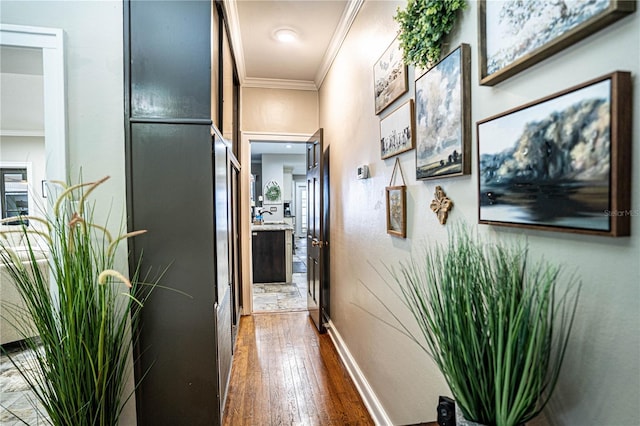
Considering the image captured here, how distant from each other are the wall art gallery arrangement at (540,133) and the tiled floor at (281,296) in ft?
11.2

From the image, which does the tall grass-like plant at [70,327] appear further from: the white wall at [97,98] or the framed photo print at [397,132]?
the framed photo print at [397,132]

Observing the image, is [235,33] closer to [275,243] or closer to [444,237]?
[444,237]

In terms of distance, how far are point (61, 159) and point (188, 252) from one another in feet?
2.51

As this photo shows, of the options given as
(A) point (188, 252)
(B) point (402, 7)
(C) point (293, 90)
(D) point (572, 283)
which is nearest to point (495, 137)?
(D) point (572, 283)

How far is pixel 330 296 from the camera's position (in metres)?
3.45

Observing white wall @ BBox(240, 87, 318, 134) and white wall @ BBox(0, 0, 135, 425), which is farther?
white wall @ BBox(240, 87, 318, 134)

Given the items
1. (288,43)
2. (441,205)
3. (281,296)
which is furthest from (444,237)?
(281,296)

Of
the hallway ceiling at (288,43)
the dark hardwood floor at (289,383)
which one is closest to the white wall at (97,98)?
the dark hardwood floor at (289,383)

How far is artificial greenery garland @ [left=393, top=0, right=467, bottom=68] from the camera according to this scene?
114cm

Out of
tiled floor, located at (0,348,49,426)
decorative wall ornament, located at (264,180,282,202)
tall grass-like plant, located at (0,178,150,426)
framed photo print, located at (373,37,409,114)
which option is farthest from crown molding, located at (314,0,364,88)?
decorative wall ornament, located at (264,180,282,202)

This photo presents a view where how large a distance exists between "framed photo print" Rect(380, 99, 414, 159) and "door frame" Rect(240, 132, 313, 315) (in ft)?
7.39

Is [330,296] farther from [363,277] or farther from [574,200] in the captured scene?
[574,200]

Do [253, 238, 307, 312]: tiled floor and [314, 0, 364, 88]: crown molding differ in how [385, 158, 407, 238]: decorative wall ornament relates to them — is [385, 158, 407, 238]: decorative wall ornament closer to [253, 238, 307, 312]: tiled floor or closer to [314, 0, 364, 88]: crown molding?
[314, 0, 364, 88]: crown molding

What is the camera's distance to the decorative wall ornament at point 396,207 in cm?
158
